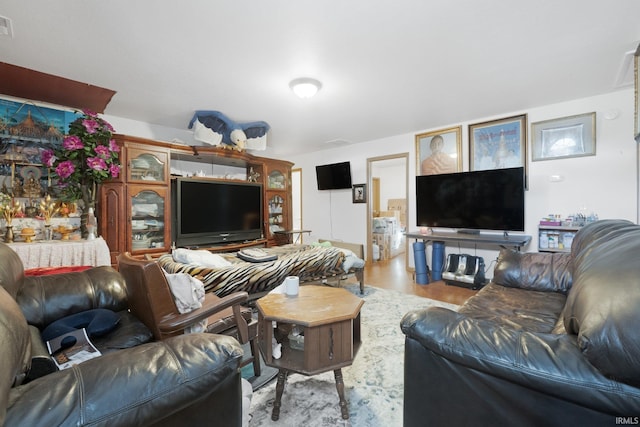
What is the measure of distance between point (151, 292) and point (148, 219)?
2.75 meters

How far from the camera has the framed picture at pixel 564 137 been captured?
338cm

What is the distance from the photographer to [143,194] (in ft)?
12.3

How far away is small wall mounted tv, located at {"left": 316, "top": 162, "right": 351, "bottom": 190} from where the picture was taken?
5.84 m

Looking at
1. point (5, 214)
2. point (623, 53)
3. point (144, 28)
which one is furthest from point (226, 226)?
point (623, 53)

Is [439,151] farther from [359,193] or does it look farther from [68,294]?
[68,294]

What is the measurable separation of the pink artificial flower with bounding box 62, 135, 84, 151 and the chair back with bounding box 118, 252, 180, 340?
202 centimetres

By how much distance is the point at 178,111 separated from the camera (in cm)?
367

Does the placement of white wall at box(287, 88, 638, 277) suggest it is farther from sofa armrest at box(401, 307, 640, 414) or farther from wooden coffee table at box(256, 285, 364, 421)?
sofa armrest at box(401, 307, 640, 414)

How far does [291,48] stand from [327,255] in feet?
7.10

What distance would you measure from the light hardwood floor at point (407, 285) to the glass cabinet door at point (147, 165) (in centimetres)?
335

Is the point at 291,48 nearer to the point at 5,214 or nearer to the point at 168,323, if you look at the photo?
the point at 168,323

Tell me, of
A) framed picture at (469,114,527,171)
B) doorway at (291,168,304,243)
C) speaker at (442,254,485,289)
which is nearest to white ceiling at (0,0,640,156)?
framed picture at (469,114,527,171)

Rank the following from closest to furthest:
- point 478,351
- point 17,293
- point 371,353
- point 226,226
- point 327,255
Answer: point 478,351, point 17,293, point 371,353, point 327,255, point 226,226

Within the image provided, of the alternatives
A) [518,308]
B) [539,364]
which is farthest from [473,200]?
[539,364]
